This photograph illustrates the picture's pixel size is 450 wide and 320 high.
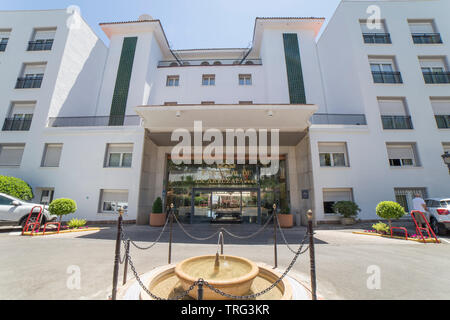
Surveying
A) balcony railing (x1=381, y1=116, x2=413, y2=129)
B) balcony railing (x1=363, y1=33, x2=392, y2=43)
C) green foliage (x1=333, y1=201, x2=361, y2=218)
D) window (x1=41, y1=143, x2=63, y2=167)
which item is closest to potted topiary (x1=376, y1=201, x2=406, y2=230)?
green foliage (x1=333, y1=201, x2=361, y2=218)

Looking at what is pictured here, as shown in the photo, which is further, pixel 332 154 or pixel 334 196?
pixel 332 154

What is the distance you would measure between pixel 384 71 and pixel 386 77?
1.90ft

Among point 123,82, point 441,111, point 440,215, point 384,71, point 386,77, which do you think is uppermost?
point 123,82

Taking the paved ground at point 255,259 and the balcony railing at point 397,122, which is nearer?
the paved ground at point 255,259

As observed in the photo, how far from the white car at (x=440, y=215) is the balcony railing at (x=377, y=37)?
485 inches

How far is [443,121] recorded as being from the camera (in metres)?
11.7

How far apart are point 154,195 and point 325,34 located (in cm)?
2062

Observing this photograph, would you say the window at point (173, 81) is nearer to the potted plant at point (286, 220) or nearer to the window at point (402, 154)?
the potted plant at point (286, 220)

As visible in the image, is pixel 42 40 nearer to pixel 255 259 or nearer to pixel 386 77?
pixel 255 259

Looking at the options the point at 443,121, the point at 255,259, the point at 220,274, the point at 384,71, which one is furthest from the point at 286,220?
the point at 384,71

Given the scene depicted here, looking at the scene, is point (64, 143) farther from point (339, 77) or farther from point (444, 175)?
point (444, 175)

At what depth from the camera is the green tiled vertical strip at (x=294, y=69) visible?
13.8 metres

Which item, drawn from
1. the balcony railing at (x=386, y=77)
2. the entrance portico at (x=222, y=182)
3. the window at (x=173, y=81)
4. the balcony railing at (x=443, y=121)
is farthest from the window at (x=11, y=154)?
the balcony railing at (x=443, y=121)

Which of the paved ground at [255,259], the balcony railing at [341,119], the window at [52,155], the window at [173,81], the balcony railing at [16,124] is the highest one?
the window at [173,81]
